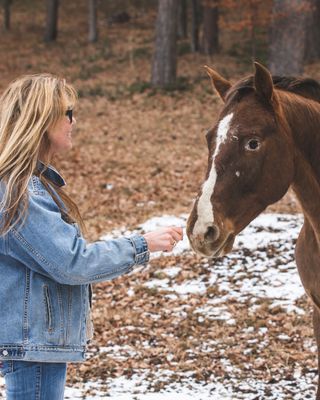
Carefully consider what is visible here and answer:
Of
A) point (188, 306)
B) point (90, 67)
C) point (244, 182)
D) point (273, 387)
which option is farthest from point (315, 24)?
point (244, 182)

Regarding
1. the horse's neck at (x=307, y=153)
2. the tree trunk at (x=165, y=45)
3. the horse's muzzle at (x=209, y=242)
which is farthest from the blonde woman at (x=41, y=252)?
the tree trunk at (x=165, y=45)

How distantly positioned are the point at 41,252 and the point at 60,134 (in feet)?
1.62

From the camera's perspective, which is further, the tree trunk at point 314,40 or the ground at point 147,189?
the tree trunk at point 314,40

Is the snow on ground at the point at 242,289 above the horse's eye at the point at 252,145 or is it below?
below

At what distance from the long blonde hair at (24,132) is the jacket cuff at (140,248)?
266mm

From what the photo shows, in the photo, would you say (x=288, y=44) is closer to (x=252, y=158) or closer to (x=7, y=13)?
(x=252, y=158)

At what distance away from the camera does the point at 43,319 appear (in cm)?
289

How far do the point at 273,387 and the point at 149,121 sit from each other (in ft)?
42.4

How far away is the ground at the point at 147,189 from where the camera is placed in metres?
6.43

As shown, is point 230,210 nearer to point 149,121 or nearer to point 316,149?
point 316,149

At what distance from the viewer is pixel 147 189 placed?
41.1 feet

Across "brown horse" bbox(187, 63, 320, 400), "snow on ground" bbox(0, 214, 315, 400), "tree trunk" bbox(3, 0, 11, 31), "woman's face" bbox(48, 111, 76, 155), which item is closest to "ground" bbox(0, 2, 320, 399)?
"snow on ground" bbox(0, 214, 315, 400)

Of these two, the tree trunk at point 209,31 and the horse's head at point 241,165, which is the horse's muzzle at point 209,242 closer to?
the horse's head at point 241,165

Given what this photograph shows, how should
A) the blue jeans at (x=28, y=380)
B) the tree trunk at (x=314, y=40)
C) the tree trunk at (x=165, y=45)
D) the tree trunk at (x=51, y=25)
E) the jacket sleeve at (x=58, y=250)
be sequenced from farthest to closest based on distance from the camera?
the tree trunk at (x=51, y=25) < the tree trunk at (x=314, y=40) < the tree trunk at (x=165, y=45) < the blue jeans at (x=28, y=380) < the jacket sleeve at (x=58, y=250)
